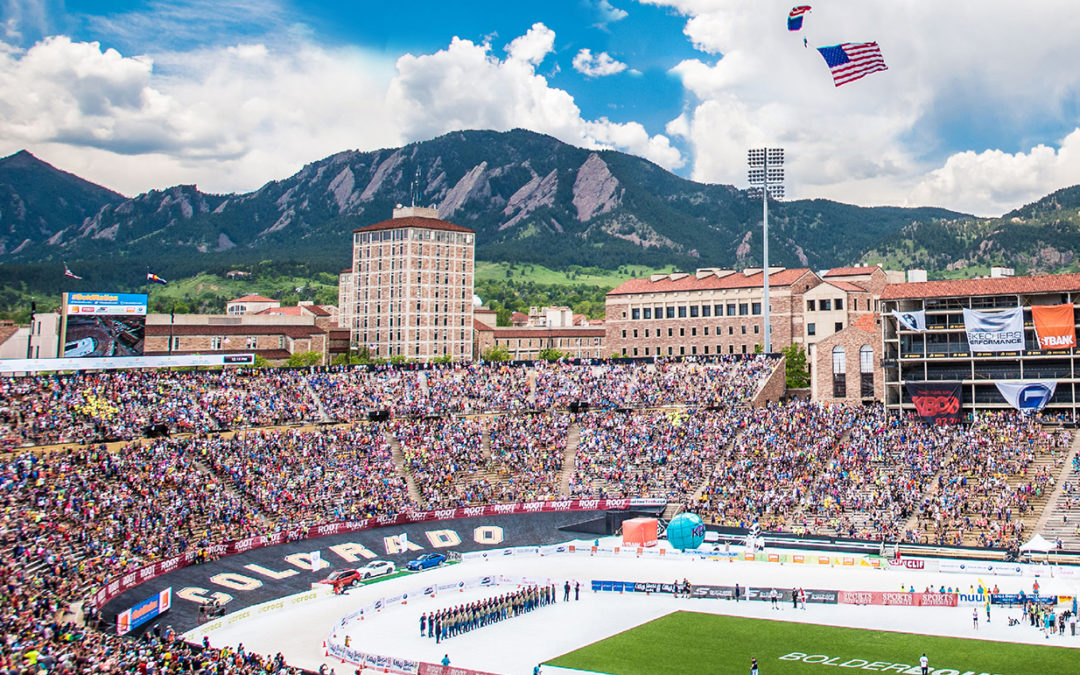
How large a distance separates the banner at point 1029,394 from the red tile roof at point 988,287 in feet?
24.6

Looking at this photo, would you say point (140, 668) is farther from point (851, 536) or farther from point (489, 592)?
point (851, 536)

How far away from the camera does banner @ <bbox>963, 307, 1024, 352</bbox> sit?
77375 millimetres

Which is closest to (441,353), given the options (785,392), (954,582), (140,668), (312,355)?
(312,355)

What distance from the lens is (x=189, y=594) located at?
52000 millimetres

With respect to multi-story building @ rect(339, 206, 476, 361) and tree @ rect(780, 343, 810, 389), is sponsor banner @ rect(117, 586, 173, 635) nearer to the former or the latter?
tree @ rect(780, 343, 810, 389)

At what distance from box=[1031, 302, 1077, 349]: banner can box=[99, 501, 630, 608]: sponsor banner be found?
118 ft

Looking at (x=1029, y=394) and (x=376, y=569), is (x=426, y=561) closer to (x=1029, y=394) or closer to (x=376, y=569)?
(x=376, y=569)

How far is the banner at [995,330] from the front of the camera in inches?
3046

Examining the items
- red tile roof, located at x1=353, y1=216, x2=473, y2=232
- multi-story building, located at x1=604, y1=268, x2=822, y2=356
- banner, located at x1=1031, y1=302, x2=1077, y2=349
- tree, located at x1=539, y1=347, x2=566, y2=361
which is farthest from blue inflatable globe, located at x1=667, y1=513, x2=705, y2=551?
red tile roof, located at x1=353, y1=216, x2=473, y2=232

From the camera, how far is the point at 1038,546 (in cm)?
5747

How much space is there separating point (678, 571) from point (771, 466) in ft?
53.6

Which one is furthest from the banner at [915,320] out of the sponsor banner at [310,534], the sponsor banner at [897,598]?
the sponsor banner at [897,598]

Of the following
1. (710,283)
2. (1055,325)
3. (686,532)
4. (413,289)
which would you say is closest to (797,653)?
(686,532)

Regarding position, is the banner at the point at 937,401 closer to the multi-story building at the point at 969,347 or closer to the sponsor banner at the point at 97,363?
the multi-story building at the point at 969,347
